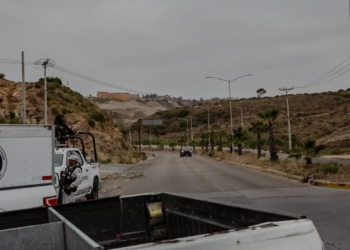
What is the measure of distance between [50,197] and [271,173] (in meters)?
21.5

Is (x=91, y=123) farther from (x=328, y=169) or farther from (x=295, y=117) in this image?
(x=295, y=117)

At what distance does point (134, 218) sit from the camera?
5.77m

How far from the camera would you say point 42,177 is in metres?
8.76

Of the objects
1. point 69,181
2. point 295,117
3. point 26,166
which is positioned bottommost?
point 69,181

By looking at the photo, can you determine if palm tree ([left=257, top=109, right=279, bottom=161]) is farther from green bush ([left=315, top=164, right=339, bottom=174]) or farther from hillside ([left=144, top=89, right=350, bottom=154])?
hillside ([left=144, top=89, right=350, bottom=154])

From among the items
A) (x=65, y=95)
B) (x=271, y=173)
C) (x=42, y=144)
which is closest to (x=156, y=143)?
(x=65, y=95)

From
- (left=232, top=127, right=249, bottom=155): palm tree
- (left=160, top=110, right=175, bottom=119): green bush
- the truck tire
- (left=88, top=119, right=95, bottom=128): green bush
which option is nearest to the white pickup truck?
the truck tire

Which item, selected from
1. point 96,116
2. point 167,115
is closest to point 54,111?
point 96,116

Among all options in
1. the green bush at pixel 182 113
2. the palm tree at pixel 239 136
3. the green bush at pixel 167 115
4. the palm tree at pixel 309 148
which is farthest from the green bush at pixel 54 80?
the green bush at pixel 167 115

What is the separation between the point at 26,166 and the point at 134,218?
3.53m

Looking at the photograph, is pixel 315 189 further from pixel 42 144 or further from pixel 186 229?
pixel 186 229

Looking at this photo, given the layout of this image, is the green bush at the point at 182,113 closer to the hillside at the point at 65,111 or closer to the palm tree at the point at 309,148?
the hillside at the point at 65,111

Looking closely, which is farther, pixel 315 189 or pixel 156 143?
pixel 156 143

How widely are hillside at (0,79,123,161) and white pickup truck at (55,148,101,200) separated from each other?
33.5 meters
